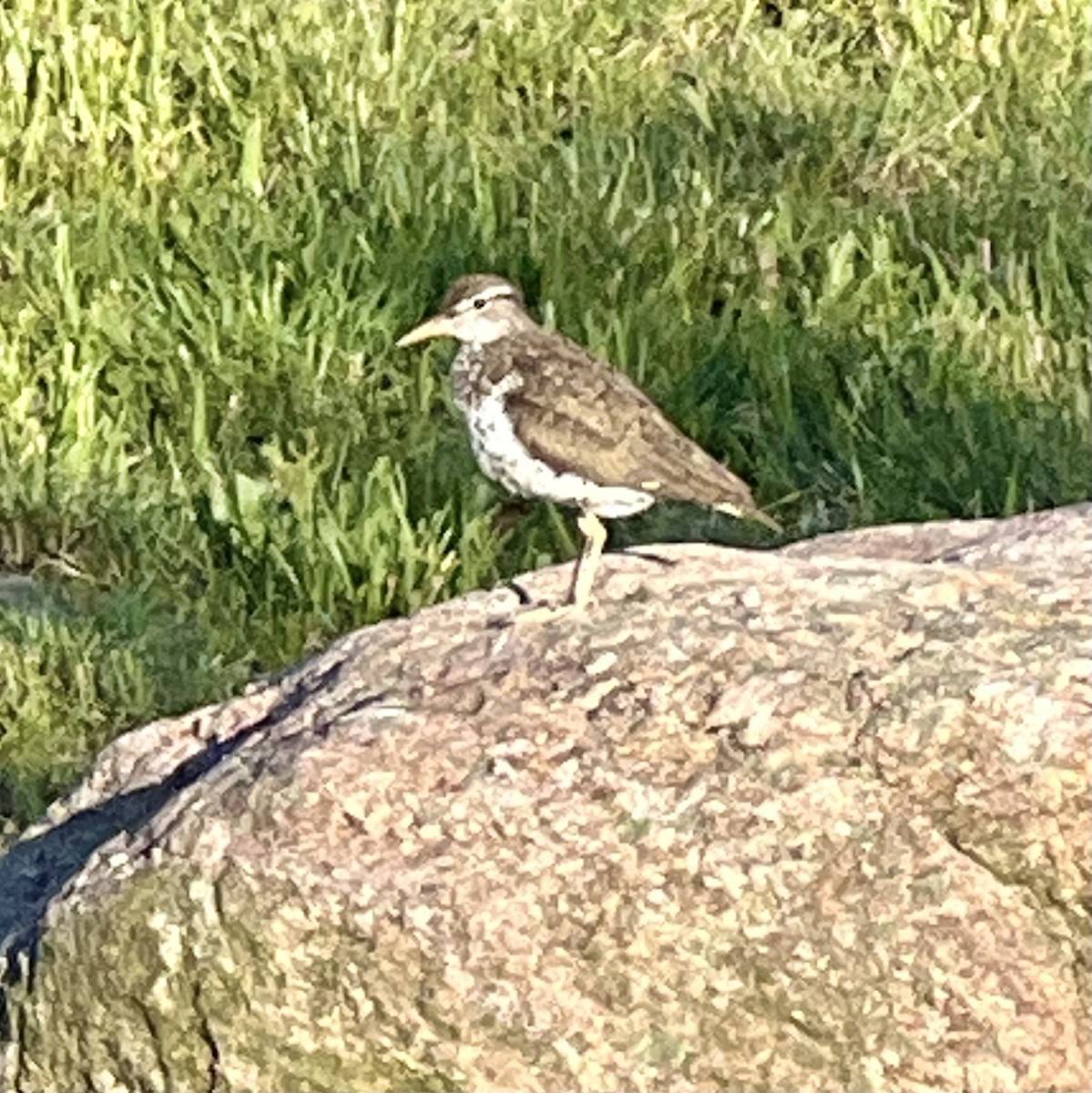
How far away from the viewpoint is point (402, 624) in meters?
5.57

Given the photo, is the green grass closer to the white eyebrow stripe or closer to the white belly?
the white eyebrow stripe

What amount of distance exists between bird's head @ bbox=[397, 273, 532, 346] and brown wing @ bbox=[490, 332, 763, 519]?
463mm

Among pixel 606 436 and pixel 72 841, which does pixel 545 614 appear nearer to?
pixel 606 436

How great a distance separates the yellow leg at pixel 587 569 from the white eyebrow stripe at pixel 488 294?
→ 1158mm

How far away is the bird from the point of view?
6.14 m

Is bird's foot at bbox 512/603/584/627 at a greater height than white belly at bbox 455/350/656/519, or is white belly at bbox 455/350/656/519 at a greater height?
bird's foot at bbox 512/603/584/627

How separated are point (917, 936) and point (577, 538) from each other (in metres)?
3.53

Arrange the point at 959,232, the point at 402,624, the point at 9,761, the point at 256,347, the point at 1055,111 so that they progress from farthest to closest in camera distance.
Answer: the point at 1055,111 → the point at 959,232 → the point at 256,347 → the point at 9,761 → the point at 402,624

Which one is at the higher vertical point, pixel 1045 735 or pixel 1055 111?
pixel 1045 735

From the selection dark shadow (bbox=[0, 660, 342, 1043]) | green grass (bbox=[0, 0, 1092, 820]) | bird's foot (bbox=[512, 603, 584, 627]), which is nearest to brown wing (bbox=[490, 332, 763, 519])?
bird's foot (bbox=[512, 603, 584, 627])

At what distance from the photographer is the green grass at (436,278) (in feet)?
25.8

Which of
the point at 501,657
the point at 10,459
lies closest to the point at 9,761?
the point at 10,459

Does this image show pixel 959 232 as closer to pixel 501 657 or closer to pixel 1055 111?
pixel 1055 111

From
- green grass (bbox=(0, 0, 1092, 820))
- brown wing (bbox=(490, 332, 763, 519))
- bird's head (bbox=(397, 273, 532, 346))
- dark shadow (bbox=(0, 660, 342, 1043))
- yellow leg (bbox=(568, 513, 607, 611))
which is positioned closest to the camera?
dark shadow (bbox=(0, 660, 342, 1043))
